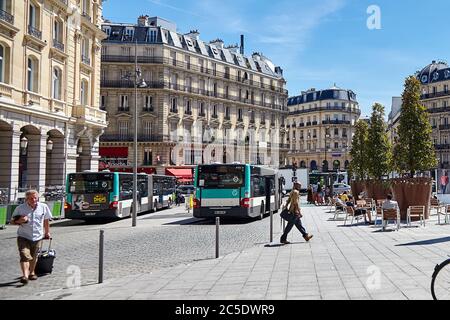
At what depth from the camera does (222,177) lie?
21078mm

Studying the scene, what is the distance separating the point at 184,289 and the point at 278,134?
6646 centimetres

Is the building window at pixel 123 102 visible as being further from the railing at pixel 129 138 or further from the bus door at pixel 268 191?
the bus door at pixel 268 191

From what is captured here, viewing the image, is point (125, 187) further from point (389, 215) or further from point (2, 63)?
point (389, 215)

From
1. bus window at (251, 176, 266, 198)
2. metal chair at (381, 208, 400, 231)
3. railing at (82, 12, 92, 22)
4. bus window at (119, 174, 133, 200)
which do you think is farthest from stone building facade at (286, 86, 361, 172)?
metal chair at (381, 208, 400, 231)

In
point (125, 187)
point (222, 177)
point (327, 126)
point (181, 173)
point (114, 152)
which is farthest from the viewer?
point (327, 126)

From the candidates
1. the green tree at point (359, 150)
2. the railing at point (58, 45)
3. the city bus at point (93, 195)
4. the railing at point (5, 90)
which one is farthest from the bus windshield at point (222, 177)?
the green tree at point (359, 150)

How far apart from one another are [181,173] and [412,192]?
38.9 meters

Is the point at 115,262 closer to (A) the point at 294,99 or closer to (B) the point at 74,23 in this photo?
(B) the point at 74,23

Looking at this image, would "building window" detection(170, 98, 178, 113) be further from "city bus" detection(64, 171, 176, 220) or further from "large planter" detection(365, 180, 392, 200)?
"city bus" detection(64, 171, 176, 220)

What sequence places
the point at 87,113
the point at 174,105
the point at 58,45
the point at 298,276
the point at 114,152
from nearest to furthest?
the point at 298,276
the point at 58,45
the point at 87,113
the point at 114,152
the point at 174,105

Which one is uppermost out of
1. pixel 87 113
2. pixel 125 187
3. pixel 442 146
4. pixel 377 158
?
pixel 442 146

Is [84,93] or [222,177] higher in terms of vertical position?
[84,93]

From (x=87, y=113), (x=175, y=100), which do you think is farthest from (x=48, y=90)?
(x=175, y=100)

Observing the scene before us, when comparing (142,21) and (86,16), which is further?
(142,21)
